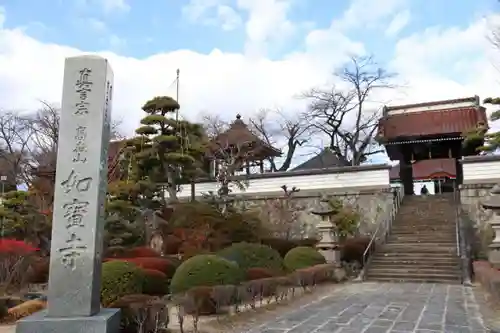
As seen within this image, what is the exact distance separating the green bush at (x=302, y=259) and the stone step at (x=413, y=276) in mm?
1875

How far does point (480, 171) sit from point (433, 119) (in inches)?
280

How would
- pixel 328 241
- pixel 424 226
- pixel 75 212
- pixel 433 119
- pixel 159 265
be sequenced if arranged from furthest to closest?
1. pixel 433 119
2. pixel 424 226
3. pixel 328 241
4. pixel 159 265
5. pixel 75 212

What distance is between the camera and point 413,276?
1339 cm

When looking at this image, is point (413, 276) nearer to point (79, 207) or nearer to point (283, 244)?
point (283, 244)

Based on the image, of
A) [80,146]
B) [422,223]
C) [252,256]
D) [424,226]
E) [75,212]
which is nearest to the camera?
[75,212]

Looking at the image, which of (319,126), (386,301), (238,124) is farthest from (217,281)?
(319,126)

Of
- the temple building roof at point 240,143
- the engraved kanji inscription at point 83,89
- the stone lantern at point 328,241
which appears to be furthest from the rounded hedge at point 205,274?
the temple building roof at point 240,143

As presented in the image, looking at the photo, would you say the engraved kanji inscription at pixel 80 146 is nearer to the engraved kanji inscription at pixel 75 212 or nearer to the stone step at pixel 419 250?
the engraved kanji inscription at pixel 75 212

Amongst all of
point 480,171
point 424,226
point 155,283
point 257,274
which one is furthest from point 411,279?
point 155,283

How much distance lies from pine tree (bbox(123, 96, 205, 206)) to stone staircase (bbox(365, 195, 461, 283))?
7.99 metres

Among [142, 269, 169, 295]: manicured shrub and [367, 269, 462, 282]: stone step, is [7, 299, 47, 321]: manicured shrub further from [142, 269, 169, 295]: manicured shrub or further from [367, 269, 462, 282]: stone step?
[367, 269, 462, 282]: stone step

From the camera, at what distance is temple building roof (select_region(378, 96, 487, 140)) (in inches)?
900

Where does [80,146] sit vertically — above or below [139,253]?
above

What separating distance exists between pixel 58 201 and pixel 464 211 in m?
16.4
